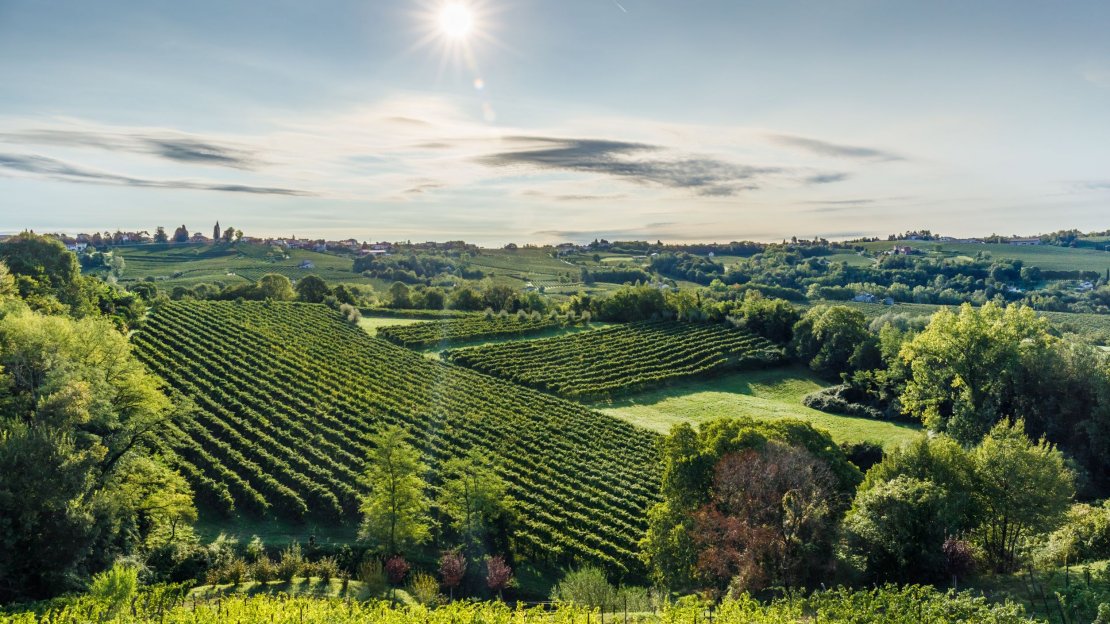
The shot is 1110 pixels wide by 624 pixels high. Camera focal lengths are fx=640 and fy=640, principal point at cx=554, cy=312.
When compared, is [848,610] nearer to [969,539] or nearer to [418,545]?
[969,539]

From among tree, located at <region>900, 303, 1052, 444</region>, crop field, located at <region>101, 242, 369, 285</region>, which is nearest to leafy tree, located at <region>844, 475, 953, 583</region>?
tree, located at <region>900, 303, 1052, 444</region>

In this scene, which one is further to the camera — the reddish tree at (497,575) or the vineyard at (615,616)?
the reddish tree at (497,575)

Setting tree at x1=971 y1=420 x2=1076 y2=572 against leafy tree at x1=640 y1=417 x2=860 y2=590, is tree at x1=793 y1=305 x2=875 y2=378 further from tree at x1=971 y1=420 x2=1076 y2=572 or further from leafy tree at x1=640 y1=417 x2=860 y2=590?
tree at x1=971 y1=420 x2=1076 y2=572

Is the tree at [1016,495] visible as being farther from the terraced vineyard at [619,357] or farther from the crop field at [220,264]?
the crop field at [220,264]

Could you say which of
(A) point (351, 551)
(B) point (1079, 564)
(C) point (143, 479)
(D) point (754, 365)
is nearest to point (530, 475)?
(A) point (351, 551)

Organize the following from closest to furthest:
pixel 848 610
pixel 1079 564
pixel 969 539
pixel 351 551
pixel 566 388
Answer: pixel 848 610
pixel 1079 564
pixel 969 539
pixel 351 551
pixel 566 388

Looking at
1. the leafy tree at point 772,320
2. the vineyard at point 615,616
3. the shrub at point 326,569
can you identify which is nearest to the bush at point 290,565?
the shrub at point 326,569

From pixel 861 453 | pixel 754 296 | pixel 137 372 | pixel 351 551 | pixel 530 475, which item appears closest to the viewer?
pixel 351 551
